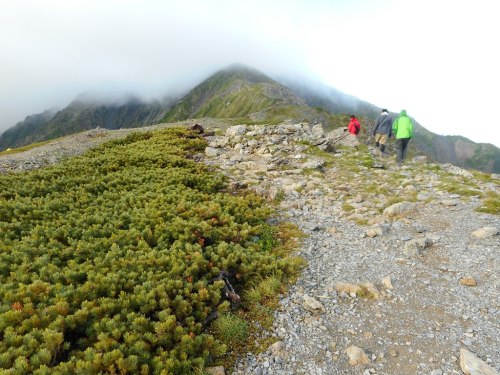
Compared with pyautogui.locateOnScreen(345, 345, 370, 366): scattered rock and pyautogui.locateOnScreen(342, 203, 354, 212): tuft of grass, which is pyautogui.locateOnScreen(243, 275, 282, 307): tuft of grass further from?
pyautogui.locateOnScreen(342, 203, 354, 212): tuft of grass

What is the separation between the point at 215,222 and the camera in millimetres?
12422

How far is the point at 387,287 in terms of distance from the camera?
9383mm

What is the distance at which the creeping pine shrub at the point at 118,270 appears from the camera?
6340 mm

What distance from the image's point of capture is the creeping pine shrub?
20.8ft

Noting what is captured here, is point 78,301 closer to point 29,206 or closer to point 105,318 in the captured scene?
point 105,318

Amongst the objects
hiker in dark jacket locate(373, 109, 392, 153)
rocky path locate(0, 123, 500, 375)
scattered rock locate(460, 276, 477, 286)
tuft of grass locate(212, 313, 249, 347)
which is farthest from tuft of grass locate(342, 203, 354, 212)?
hiker in dark jacket locate(373, 109, 392, 153)

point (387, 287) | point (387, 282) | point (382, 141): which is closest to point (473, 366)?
point (387, 287)

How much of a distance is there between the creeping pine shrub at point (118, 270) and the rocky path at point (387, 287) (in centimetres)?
140

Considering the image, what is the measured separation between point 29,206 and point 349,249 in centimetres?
1220

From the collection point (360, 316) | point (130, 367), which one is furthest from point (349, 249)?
point (130, 367)

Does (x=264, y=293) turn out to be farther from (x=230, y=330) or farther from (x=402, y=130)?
(x=402, y=130)

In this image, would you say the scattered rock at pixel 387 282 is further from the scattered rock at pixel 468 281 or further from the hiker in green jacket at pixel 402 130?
the hiker in green jacket at pixel 402 130

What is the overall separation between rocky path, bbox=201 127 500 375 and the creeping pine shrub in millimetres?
1399

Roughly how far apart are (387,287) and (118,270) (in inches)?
297
